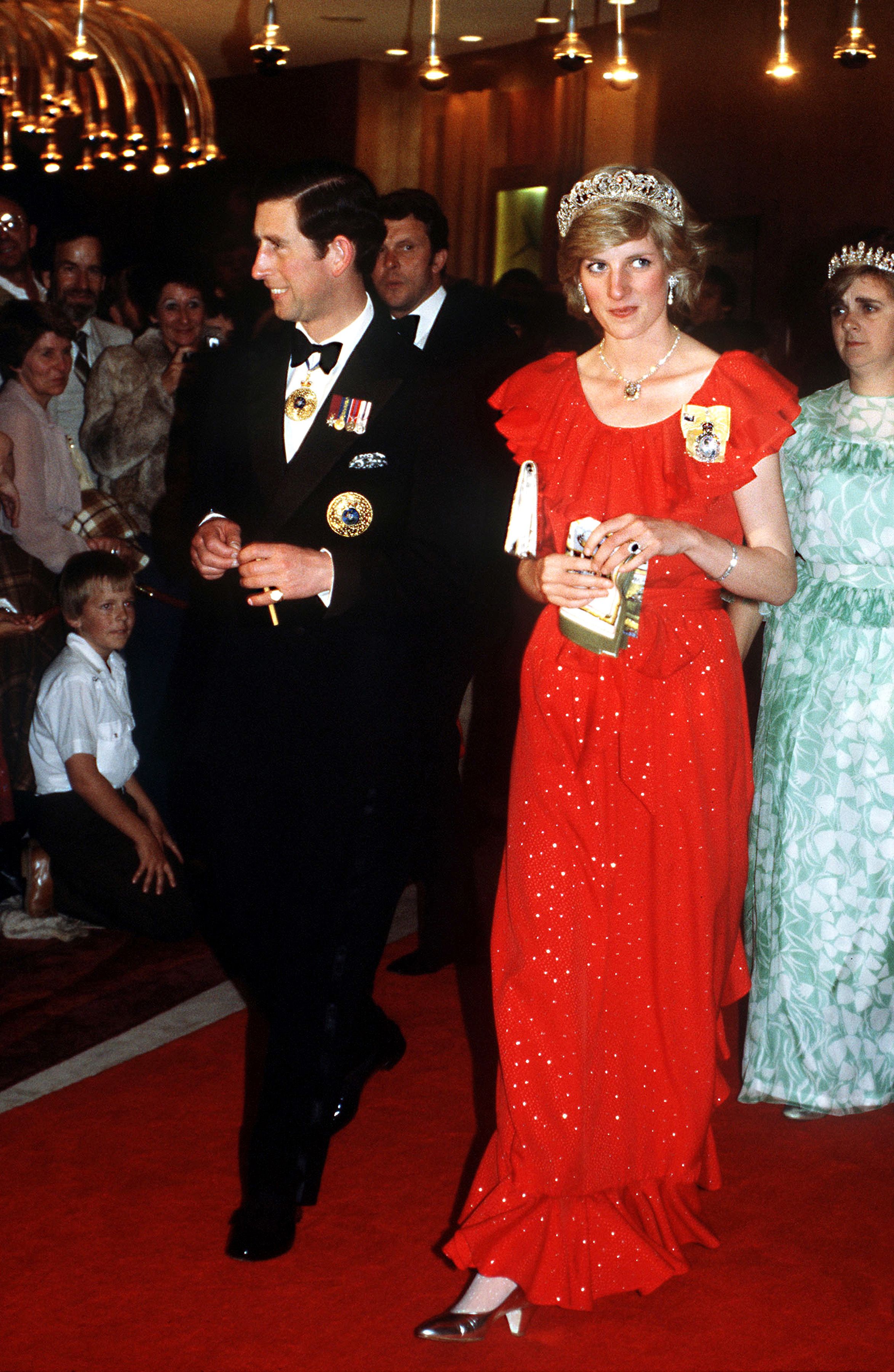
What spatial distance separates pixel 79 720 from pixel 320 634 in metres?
1.83

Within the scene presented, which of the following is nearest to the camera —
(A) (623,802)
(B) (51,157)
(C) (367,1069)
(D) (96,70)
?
(A) (623,802)

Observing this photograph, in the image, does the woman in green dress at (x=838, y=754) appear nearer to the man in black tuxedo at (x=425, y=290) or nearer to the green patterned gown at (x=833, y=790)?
the green patterned gown at (x=833, y=790)

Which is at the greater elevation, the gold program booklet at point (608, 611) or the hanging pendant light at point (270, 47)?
the hanging pendant light at point (270, 47)

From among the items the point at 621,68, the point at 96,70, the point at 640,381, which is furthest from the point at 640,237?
the point at 96,70

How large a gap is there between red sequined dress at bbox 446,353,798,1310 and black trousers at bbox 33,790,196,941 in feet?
6.23

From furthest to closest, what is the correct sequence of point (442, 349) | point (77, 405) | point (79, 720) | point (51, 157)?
point (51, 157)
point (77, 405)
point (79, 720)
point (442, 349)

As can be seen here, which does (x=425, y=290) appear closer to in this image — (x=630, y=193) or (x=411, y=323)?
(x=411, y=323)

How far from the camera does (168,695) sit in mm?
4641

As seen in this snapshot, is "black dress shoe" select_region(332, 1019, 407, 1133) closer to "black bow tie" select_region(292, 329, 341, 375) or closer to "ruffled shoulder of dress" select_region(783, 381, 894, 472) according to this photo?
"black bow tie" select_region(292, 329, 341, 375)

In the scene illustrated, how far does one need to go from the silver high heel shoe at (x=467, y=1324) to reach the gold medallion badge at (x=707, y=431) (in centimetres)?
134

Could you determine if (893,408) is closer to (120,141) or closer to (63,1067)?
(63,1067)

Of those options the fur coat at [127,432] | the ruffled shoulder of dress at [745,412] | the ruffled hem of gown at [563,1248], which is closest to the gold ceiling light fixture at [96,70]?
the fur coat at [127,432]

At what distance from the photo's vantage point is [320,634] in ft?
7.99

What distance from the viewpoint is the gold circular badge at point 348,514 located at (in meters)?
2.39
